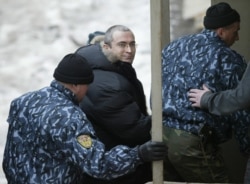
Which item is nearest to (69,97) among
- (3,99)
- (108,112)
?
(108,112)

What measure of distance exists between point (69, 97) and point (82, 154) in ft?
1.32

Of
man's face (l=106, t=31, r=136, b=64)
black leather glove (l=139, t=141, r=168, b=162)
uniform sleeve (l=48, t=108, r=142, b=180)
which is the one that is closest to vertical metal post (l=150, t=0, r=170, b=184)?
black leather glove (l=139, t=141, r=168, b=162)

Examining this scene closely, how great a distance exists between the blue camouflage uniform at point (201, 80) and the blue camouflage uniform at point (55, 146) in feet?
2.43

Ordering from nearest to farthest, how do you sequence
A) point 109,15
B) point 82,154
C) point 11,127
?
1. point 82,154
2. point 11,127
3. point 109,15

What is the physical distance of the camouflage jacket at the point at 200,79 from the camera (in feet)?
17.4

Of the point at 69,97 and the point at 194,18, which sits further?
the point at 194,18

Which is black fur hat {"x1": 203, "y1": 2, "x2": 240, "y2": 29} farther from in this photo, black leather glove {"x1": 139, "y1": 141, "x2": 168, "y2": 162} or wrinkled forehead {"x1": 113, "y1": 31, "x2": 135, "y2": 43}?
black leather glove {"x1": 139, "y1": 141, "x2": 168, "y2": 162}

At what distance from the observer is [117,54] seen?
19.2ft

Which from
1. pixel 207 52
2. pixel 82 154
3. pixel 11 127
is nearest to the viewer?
pixel 82 154

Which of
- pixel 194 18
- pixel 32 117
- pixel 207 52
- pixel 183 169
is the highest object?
pixel 194 18

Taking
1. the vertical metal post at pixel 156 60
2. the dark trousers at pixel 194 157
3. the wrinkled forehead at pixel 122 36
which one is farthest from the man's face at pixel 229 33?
the vertical metal post at pixel 156 60

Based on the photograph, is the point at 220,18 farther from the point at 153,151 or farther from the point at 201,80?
the point at 153,151

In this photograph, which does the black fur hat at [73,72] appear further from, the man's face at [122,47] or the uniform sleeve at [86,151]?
the man's face at [122,47]

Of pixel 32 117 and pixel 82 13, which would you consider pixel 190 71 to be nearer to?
pixel 32 117
